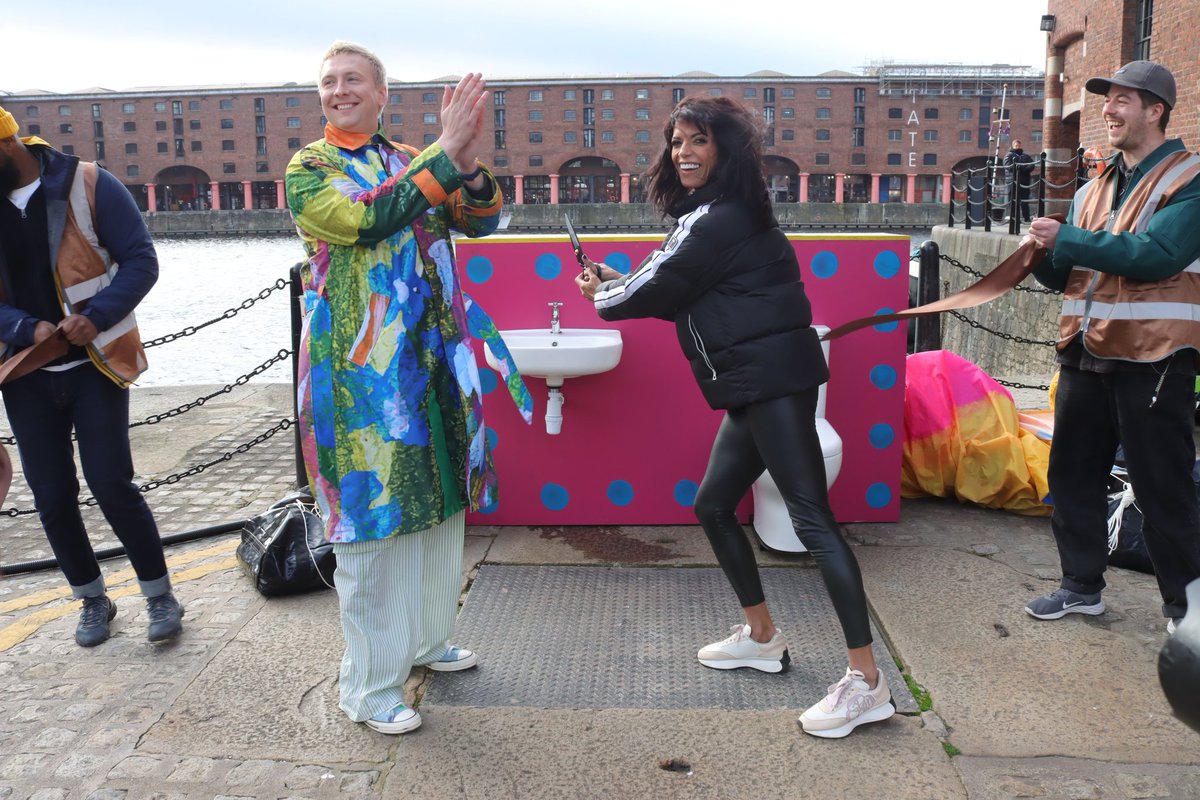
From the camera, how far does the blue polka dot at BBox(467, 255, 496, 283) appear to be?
4941 millimetres

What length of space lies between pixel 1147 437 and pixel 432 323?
7.99 ft

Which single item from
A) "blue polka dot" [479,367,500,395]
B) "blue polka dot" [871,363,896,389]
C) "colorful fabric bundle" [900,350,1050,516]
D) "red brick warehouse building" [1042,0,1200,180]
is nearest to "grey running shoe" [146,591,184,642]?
"blue polka dot" [479,367,500,395]

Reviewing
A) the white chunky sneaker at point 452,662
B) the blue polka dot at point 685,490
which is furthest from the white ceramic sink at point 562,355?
the white chunky sneaker at point 452,662

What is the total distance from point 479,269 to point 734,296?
7.50ft

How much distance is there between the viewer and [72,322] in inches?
136

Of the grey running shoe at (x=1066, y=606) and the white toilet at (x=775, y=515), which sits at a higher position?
the white toilet at (x=775, y=515)

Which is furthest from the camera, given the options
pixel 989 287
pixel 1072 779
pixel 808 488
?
pixel 989 287

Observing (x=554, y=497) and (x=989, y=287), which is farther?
(x=554, y=497)

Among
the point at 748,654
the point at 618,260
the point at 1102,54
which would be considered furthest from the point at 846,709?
the point at 1102,54

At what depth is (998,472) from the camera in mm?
5137

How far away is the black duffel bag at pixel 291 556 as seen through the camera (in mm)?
4156

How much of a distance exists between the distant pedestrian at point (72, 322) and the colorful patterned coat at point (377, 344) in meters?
1.09

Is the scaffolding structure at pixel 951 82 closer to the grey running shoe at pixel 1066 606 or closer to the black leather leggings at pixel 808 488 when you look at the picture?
the grey running shoe at pixel 1066 606

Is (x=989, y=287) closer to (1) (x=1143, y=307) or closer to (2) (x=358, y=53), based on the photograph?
(1) (x=1143, y=307)
